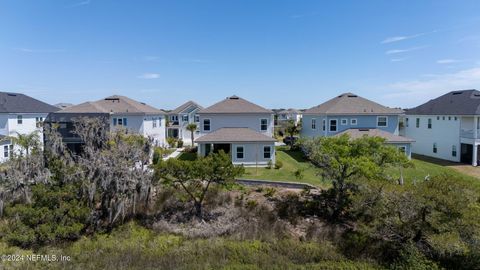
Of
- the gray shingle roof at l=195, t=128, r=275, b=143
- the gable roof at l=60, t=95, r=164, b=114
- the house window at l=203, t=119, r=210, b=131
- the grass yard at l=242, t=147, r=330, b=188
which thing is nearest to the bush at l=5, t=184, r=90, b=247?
the grass yard at l=242, t=147, r=330, b=188

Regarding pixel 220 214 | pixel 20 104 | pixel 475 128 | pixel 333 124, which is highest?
pixel 20 104

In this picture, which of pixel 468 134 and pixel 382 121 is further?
pixel 382 121

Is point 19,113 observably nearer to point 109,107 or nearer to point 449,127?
point 109,107

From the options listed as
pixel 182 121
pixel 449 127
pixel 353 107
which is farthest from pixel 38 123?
pixel 449 127

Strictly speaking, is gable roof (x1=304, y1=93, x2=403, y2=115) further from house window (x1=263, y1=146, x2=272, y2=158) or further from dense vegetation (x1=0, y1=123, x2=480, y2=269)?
dense vegetation (x1=0, y1=123, x2=480, y2=269)

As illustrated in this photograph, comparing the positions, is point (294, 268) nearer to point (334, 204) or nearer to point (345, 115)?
point (334, 204)

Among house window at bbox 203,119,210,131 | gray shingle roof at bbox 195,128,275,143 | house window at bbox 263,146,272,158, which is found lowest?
house window at bbox 263,146,272,158
